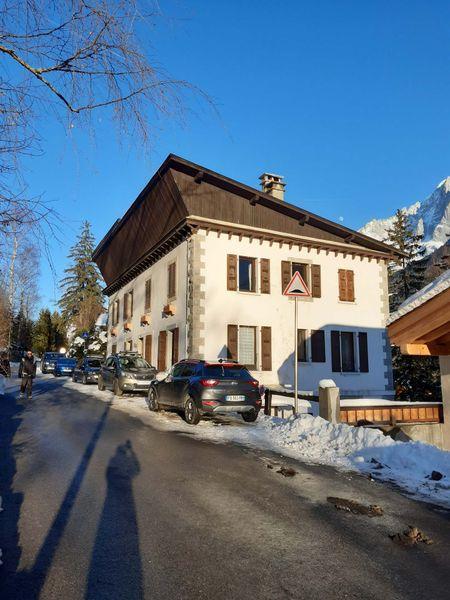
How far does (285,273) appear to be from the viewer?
75.8 feet

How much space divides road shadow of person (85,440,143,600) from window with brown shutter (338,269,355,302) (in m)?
20.4

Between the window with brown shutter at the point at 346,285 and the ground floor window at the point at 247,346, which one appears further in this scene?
the window with brown shutter at the point at 346,285

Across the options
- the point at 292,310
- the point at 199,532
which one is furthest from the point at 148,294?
the point at 199,532

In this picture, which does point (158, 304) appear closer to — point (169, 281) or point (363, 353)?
point (169, 281)

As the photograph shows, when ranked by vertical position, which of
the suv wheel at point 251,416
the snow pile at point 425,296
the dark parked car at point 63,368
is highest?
the snow pile at point 425,296

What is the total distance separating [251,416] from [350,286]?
15058 mm

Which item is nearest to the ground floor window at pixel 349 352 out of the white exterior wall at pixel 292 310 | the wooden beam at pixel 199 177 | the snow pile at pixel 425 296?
the white exterior wall at pixel 292 310

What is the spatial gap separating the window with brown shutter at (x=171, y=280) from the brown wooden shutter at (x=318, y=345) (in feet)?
24.4

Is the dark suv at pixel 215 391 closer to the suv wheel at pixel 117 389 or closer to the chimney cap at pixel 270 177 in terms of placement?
the suv wheel at pixel 117 389

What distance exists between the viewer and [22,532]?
4.22 m

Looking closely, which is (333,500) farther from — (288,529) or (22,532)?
(22,532)

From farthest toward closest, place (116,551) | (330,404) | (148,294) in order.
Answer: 1. (148,294)
2. (330,404)
3. (116,551)

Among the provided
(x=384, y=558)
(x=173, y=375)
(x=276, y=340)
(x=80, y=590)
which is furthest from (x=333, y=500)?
(x=276, y=340)

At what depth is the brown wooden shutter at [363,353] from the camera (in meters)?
24.4
